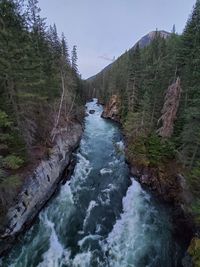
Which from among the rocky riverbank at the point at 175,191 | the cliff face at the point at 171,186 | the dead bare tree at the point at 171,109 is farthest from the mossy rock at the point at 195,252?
the dead bare tree at the point at 171,109

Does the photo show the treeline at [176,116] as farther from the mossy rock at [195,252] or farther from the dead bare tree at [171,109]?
the mossy rock at [195,252]

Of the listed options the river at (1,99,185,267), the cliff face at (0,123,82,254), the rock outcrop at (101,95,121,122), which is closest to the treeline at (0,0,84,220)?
the cliff face at (0,123,82,254)

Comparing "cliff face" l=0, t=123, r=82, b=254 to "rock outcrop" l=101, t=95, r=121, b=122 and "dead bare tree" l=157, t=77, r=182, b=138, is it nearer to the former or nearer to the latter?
"dead bare tree" l=157, t=77, r=182, b=138

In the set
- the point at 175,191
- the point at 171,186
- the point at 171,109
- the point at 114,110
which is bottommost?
the point at 175,191

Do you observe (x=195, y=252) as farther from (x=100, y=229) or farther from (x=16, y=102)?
(x=16, y=102)

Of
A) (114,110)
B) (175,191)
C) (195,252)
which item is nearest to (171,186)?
(175,191)
